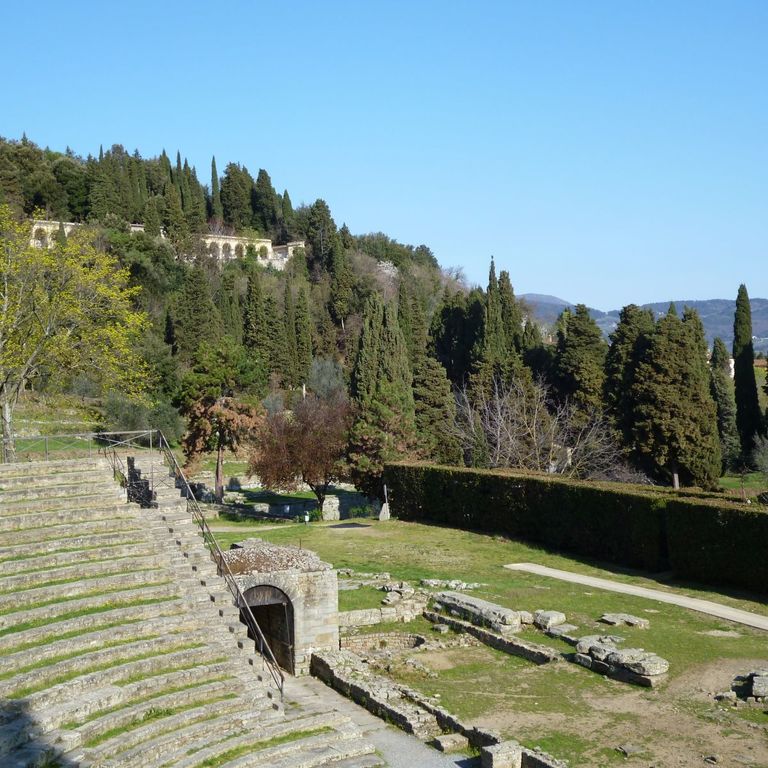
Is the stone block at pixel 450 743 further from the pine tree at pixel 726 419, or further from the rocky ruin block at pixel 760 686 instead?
the pine tree at pixel 726 419

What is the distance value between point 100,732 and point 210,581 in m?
5.81

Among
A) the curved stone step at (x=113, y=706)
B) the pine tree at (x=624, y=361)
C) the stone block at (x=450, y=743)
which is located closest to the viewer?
the curved stone step at (x=113, y=706)

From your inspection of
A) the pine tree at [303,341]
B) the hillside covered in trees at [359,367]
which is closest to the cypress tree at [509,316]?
the hillside covered in trees at [359,367]

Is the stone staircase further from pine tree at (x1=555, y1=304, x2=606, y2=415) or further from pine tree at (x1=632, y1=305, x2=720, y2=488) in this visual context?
pine tree at (x1=555, y1=304, x2=606, y2=415)

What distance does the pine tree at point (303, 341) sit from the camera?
75.1m

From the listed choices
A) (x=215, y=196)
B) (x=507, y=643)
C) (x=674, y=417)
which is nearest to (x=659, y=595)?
(x=507, y=643)

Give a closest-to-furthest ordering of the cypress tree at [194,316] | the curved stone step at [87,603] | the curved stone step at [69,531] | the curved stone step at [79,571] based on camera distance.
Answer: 1. the curved stone step at [87,603]
2. the curved stone step at [79,571]
3. the curved stone step at [69,531]
4. the cypress tree at [194,316]

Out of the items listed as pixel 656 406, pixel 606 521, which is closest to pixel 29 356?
pixel 606 521

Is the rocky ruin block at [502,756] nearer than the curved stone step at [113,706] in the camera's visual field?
No

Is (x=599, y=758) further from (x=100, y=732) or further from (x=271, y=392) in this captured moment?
(x=271, y=392)

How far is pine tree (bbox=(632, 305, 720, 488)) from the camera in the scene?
149ft

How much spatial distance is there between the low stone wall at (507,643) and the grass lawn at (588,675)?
1.08ft

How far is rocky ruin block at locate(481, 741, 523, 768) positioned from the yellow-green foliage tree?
68.4 feet

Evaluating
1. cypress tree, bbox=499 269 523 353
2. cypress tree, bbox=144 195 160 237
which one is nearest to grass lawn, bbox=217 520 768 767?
cypress tree, bbox=499 269 523 353
